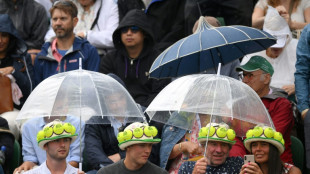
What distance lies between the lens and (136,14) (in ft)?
34.0

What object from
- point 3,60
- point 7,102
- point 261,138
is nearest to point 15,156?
point 7,102

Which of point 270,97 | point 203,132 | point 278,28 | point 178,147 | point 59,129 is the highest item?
point 278,28

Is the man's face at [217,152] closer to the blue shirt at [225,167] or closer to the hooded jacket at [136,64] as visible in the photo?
the blue shirt at [225,167]

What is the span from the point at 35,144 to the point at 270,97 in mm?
2797

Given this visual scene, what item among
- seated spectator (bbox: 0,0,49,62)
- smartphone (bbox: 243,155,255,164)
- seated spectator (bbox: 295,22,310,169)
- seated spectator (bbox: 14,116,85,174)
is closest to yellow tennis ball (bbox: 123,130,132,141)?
smartphone (bbox: 243,155,255,164)

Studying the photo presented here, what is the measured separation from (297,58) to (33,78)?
3.66 metres

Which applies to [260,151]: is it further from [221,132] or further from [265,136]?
[221,132]

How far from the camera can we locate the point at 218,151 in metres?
7.71

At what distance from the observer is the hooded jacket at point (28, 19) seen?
38.5 feet

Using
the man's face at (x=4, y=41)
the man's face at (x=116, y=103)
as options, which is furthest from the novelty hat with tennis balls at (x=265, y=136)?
the man's face at (x=4, y=41)

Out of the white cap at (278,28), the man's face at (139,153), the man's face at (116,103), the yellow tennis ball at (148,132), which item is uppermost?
the white cap at (278,28)

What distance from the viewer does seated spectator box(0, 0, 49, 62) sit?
1173cm

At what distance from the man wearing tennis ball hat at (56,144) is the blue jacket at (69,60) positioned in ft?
7.84

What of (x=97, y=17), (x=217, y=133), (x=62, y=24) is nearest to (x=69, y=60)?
(x=62, y=24)
